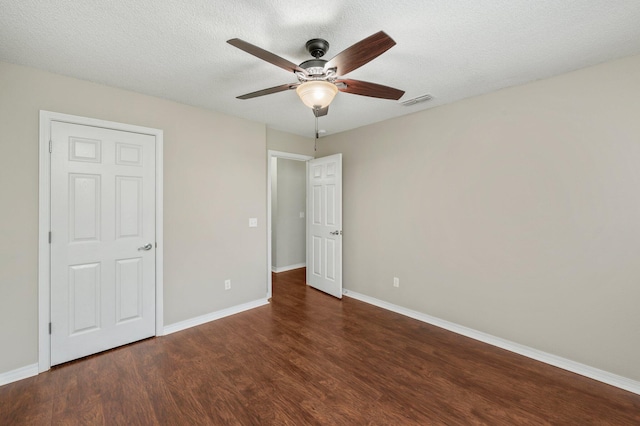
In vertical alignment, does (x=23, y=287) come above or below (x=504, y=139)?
below

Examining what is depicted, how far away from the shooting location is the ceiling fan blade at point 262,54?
4.45 ft

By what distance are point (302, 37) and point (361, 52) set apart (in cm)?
57

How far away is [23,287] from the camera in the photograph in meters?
2.23

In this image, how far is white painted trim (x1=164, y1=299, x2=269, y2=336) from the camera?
3.01 meters

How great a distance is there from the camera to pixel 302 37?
1.82m

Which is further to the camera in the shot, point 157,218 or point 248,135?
point 248,135

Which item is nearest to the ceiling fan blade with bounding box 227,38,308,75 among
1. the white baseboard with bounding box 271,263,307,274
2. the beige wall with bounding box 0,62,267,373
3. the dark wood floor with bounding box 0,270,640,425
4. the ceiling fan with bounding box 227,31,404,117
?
the ceiling fan with bounding box 227,31,404,117

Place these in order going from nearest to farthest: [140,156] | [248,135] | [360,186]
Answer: [140,156], [248,135], [360,186]

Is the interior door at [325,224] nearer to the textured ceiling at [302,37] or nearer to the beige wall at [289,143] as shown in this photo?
the beige wall at [289,143]

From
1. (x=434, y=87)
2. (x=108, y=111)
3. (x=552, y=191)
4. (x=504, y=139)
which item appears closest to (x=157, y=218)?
(x=108, y=111)

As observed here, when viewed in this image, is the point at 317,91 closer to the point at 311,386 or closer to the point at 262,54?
the point at 262,54

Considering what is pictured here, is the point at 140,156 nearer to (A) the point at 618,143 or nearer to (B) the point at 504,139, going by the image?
(B) the point at 504,139

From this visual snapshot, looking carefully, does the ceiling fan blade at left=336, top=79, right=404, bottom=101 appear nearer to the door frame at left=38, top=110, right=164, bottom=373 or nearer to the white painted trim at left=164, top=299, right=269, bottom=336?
the door frame at left=38, top=110, right=164, bottom=373

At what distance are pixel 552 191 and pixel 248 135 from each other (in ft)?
11.1
